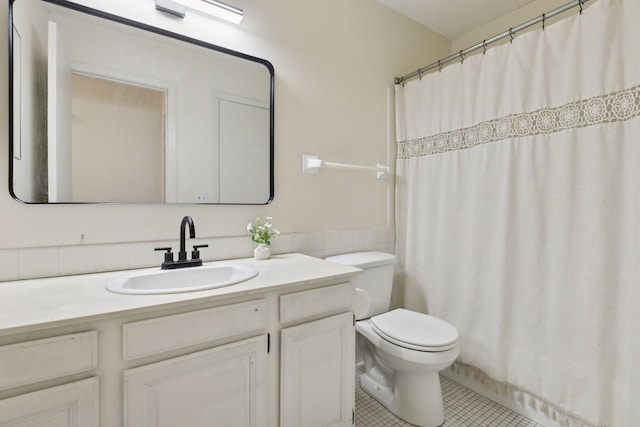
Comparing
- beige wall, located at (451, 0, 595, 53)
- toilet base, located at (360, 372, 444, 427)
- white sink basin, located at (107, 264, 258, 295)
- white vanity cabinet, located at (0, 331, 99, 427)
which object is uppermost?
beige wall, located at (451, 0, 595, 53)

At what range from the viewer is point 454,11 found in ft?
7.17

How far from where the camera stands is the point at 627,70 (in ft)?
4.09

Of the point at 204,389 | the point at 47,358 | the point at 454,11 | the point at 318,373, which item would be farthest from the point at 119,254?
the point at 454,11

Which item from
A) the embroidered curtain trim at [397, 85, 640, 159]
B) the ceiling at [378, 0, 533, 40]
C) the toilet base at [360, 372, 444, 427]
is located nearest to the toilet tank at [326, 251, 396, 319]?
the toilet base at [360, 372, 444, 427]

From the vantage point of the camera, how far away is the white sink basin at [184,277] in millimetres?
1148

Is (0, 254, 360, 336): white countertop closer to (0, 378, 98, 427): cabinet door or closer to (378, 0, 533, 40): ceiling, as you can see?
(0, 378, 98, 427): cabinet door

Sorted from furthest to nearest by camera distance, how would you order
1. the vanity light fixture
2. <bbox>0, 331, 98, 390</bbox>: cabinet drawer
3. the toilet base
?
the toilet base, the vanity light fixture, <bbox>0, 331, 98, 390</bbox>: cabinet drawer

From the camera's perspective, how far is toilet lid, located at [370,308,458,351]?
1.45 meters

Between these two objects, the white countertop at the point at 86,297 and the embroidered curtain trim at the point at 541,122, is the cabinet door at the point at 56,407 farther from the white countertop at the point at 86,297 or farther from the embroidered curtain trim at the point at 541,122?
the embroidered curtain trim at the point at 541,122

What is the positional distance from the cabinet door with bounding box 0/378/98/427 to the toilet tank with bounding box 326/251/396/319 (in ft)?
4.04

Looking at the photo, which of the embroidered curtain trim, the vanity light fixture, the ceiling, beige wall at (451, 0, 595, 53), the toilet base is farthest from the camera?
the ceiling

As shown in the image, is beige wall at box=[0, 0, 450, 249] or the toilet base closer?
beige wall at box=[0, 0, 450, 249]

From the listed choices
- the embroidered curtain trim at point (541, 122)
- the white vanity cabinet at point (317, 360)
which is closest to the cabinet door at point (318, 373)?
the white vanity cabinet at point (317, 360)

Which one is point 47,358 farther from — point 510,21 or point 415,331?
point 510,21
